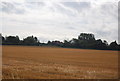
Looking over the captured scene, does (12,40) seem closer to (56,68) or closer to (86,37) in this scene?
(86,37)

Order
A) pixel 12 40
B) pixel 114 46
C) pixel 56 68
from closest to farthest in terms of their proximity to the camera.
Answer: pixel 56 68 → pixel 114 46 → pixel 12 40

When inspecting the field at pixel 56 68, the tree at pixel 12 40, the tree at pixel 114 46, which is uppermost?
the tree at pixel 12 40

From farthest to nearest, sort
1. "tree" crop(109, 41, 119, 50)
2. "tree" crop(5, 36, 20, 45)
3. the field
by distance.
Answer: "tree" crop(5, 36, 20, 45) < "tree" crop(109, 41, 119, 50) < the field

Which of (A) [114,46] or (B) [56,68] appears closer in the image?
(B) [56,68]

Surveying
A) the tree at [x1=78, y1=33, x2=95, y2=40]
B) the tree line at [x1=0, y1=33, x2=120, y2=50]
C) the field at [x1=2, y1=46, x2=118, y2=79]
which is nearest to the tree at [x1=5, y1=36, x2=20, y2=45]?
the tree line at [x1=0, y1=33, x2=120, y2=50]

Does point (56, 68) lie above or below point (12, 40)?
below

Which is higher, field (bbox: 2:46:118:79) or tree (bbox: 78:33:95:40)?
tree (bbox: 78:33:95:40)

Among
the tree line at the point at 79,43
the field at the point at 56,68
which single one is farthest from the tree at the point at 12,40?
the field at the point at 56,68

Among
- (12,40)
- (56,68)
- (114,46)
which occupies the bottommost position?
(56,68)

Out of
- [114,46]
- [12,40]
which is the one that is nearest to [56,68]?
[114,46]

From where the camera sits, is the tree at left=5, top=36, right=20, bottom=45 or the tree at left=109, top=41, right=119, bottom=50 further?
the tree at left=5, top=36, right=20, bottom=45

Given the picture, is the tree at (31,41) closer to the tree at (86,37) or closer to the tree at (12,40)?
the tree at (12,40)

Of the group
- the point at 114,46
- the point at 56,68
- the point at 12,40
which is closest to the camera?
the point at 56,68

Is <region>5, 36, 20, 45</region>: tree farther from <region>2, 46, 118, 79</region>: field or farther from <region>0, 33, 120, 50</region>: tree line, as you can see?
<region>2, 46, 118, 79</region>: field
